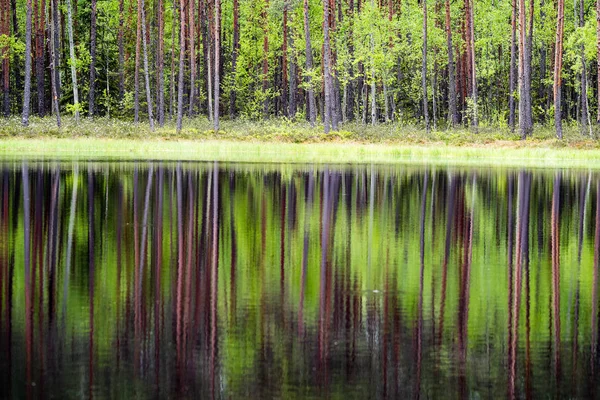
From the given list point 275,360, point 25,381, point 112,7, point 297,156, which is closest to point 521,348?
point 275,360

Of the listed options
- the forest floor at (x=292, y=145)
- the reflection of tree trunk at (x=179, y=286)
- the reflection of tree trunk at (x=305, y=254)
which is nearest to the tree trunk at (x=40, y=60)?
the forest floor at (x=292, y=145)

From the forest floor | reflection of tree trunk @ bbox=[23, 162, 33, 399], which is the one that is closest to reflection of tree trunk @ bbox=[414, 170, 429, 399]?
reflection of tree trunk @ bbox=[23, 162, 33, 399]


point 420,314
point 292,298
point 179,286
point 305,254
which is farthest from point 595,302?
point 179,286

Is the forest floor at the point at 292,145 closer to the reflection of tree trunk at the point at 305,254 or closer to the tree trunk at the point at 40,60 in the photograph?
the tree trunk at the point at 40,60

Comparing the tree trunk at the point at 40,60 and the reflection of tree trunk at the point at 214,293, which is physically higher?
the tree trunk at the point at 40,60

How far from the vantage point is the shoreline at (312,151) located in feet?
150

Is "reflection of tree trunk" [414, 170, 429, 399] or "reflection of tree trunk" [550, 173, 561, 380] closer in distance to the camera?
"reflection of tree trunk" [414, 170, 429, 399]

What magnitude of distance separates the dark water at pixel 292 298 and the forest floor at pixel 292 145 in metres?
22.5

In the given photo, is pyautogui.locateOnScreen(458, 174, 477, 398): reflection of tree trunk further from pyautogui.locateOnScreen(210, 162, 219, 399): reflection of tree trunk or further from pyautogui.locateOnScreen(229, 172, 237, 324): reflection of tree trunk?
pyautogui.locateOnScreen(229, 172, 237, 324): reflection of tree trunk

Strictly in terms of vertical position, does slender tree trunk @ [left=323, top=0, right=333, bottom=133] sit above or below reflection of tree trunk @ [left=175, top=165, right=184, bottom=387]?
above

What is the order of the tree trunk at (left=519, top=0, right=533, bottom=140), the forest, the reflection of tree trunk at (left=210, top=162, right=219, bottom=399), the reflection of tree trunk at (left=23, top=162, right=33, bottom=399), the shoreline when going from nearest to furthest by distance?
the reflection of tree trunk at (left=23, top=162, right=33, bottom=399) → the reflection of tree trunk at (left=210, top=162, right=219, bottom=399) → the shoreline → the tree trunk at (left=519, top=0, right=533, bottom=140) → the forest

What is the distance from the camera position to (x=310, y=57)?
58.9m

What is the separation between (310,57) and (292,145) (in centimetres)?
1137

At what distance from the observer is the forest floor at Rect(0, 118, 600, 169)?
4612 cm
